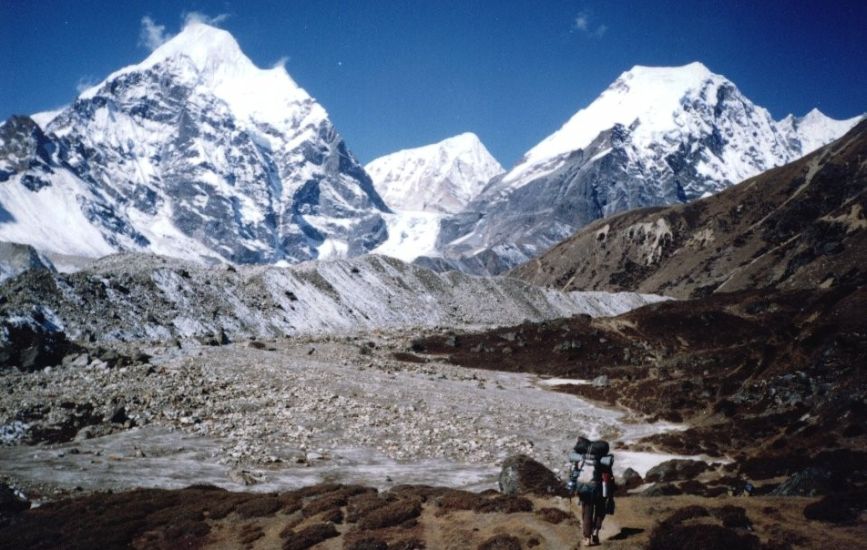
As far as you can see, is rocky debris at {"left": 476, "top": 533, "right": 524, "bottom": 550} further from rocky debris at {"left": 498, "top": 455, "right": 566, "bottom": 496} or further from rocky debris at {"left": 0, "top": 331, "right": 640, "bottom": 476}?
rocky debris at {"left": 0, "top": 331, "right": 640, "bottom": 476}

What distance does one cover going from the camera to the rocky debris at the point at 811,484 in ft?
69.5

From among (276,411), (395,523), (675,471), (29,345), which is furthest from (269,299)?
(395,523)

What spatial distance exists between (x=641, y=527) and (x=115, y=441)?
97.2 feet

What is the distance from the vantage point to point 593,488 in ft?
53.3

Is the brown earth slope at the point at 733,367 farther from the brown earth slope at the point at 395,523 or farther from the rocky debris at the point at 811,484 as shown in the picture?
the brown earth slope at the point at 395,523

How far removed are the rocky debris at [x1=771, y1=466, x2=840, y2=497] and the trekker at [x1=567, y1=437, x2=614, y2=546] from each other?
9483mm

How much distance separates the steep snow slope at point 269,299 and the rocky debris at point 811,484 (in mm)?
60437

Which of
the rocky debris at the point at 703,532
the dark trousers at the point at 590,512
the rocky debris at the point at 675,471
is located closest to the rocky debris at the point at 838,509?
the rocky debris at the point at 703,532

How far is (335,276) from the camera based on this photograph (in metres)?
119

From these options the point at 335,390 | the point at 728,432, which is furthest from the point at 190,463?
the point at 728,432

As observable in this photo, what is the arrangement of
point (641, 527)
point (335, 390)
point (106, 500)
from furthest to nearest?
point (335, 390) < point (106, 500) < point (641, 527)

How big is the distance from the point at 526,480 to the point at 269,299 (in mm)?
79848

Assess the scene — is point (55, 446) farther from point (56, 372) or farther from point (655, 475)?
point (655, 475)

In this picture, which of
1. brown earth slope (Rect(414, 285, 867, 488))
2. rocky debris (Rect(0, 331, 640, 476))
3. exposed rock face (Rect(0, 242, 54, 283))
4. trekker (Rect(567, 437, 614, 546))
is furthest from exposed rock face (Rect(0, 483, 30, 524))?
exposed rock face (Rect(0, 242, 54, 283))
